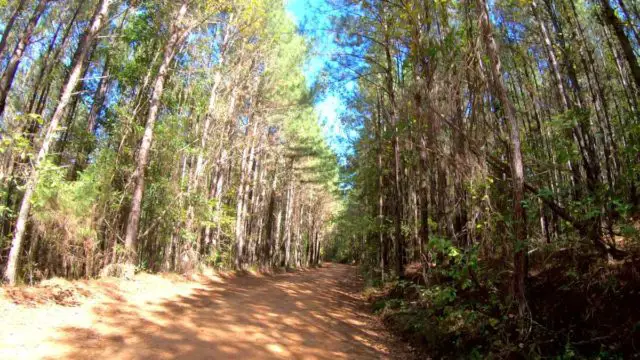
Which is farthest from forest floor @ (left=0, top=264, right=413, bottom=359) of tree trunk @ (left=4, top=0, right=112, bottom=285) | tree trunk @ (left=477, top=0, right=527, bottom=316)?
tree trunk @ (left=477, top=0, right=527, bottom=316)

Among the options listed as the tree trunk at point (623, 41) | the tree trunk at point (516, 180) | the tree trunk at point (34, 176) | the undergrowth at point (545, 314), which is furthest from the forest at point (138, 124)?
the tree trunk at point (623, 41)

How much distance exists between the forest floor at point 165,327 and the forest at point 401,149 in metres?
1.34

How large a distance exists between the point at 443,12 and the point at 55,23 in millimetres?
15173

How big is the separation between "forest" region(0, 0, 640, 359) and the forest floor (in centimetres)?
134

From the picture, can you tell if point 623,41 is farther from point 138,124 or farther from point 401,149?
point 138,124

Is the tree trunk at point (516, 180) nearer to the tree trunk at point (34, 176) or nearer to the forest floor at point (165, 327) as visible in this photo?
the forest floor at point (165, 327)

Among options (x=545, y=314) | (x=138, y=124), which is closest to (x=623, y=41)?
(x=545, y=314)

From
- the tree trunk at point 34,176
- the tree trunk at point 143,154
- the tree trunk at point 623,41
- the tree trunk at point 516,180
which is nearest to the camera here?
the tree trunk at point 623,41

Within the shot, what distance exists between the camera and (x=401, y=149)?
12016mm

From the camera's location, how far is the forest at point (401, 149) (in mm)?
4973

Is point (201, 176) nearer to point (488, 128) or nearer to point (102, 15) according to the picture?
point (102, 15)

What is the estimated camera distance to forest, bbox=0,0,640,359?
4973mm

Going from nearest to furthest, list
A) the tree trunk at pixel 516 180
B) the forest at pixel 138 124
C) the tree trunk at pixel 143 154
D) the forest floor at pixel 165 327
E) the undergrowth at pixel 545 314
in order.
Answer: the undergrowth at pixel 545 314 → the tree trunk at pixel 516 180 → the forest floor at pixel 165 327 → the forest at pixel 138 124 → the tree trunk at pixel 143 154

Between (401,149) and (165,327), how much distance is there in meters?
8.67
